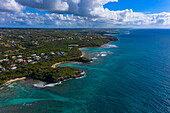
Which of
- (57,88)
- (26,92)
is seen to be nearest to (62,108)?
(57,88)

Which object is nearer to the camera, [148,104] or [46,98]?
[148,104]

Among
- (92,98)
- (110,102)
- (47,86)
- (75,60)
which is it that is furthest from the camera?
(75,60)

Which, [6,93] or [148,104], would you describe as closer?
[148,104]

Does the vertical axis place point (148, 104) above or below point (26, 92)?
above

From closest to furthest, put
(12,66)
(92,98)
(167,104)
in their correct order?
(167,104) → (92,98) → (12,66)

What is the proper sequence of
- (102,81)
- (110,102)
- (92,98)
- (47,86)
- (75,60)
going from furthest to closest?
1. (75,60)
2. (102,81)
3. (47,86)
4. (92,98)
5. (110,102)

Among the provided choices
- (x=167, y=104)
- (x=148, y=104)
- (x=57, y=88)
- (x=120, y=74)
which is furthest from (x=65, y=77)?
(x=167, y=104)

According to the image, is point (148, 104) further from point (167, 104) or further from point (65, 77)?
point (65, 77)

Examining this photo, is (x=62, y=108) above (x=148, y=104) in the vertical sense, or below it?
below

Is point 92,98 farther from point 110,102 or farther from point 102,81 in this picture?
point 102,81
